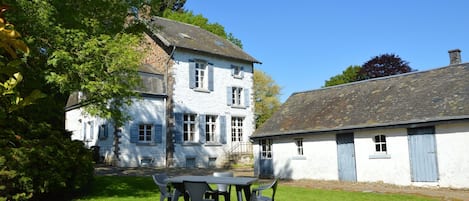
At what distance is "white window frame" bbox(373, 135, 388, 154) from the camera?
15.6 meters

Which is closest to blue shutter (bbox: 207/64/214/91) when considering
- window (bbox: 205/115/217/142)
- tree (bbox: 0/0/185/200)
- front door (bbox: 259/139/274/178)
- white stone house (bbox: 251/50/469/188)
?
window (bbox: 205/115/217/142)

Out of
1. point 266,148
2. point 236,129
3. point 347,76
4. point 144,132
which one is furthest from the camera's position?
point 347,76

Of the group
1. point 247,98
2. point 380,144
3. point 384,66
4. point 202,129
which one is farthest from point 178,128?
point 384,66

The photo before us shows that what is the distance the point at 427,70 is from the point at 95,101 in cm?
1398

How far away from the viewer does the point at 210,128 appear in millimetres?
26344

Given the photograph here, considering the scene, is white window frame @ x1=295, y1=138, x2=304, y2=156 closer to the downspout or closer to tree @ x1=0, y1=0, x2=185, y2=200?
the downspout

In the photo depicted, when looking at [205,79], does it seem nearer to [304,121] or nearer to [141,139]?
[141,139]

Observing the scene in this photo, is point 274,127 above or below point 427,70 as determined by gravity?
below

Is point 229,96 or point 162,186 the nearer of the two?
point 162,186

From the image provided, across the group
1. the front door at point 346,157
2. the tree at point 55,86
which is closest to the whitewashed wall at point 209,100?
the front door at point 346,157

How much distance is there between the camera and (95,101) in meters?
11.3

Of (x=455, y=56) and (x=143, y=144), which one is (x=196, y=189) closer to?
(x=455, y=56)

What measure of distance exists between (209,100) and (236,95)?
8.55ft

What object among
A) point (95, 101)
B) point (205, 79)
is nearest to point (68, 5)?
point (95, 101)
